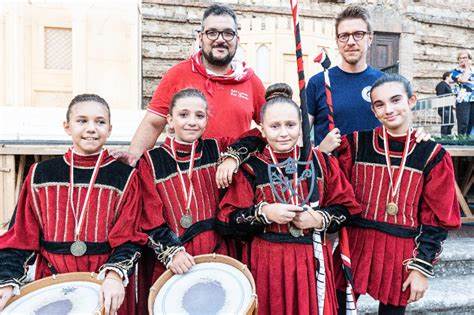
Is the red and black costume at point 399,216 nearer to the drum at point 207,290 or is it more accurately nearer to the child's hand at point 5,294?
the drum at point 207,290

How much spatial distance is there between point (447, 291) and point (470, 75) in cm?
596

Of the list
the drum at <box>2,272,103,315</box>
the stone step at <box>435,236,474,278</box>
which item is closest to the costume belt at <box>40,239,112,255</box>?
the drum at <box>2,272,103,315</box>

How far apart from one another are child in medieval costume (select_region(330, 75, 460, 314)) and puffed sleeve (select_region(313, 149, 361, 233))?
0.13 meters

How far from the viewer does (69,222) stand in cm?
200

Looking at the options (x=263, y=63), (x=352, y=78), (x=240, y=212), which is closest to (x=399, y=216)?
(x=240, y=212)

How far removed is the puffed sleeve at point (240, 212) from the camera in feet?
6.60

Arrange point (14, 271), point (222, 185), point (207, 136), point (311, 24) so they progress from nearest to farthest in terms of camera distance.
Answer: point (14, 271)
point (222, 185)
point (207, 136)
point (311, 24)

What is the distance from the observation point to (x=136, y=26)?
4898mm

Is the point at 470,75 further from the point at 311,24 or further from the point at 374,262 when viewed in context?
the point at 374,262

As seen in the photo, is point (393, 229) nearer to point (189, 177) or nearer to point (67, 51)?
point (189, 177)

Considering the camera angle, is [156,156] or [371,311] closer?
[156,156]

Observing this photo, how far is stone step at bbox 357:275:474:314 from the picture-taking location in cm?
302

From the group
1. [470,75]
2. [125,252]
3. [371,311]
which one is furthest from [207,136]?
[470,75]

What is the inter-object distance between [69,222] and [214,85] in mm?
1048
